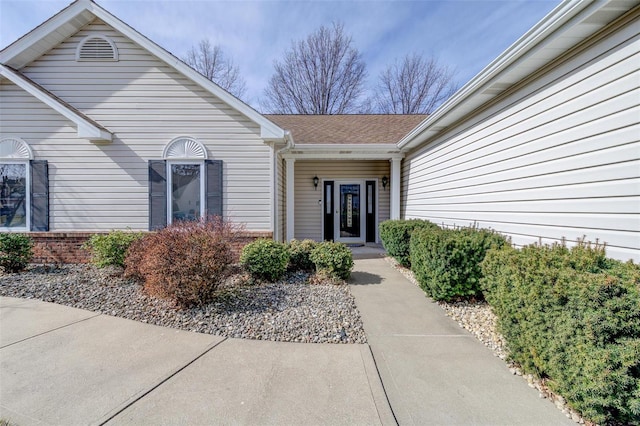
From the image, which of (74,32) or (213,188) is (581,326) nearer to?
(213,188)

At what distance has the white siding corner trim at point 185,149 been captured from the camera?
6477mm

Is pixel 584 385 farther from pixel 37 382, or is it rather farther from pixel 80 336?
pixel 80 336

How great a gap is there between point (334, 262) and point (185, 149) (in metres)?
4.47

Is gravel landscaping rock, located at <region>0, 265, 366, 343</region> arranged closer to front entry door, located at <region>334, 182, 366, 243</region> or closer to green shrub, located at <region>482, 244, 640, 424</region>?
green shrub, located at <region>482, 244, 640, 424</region>

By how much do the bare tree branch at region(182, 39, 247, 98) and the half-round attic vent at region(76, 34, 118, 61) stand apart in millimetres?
16858

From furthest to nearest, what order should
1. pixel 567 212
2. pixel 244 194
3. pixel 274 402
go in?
pixel 244 194 → pixel 567 212 → pixel 274 402

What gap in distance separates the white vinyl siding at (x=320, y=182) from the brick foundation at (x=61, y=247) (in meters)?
3.36

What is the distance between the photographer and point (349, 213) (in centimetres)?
959

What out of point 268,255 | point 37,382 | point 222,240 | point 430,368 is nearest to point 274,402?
point 430,368

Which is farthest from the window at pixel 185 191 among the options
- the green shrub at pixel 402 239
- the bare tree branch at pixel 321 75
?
the bare tree branch at pixel 321 75

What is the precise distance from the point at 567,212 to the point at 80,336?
19.6ft

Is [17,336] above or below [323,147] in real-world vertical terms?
below

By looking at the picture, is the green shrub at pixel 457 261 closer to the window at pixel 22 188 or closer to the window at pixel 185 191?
the window at pixel 185 191

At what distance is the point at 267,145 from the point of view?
662 cm
